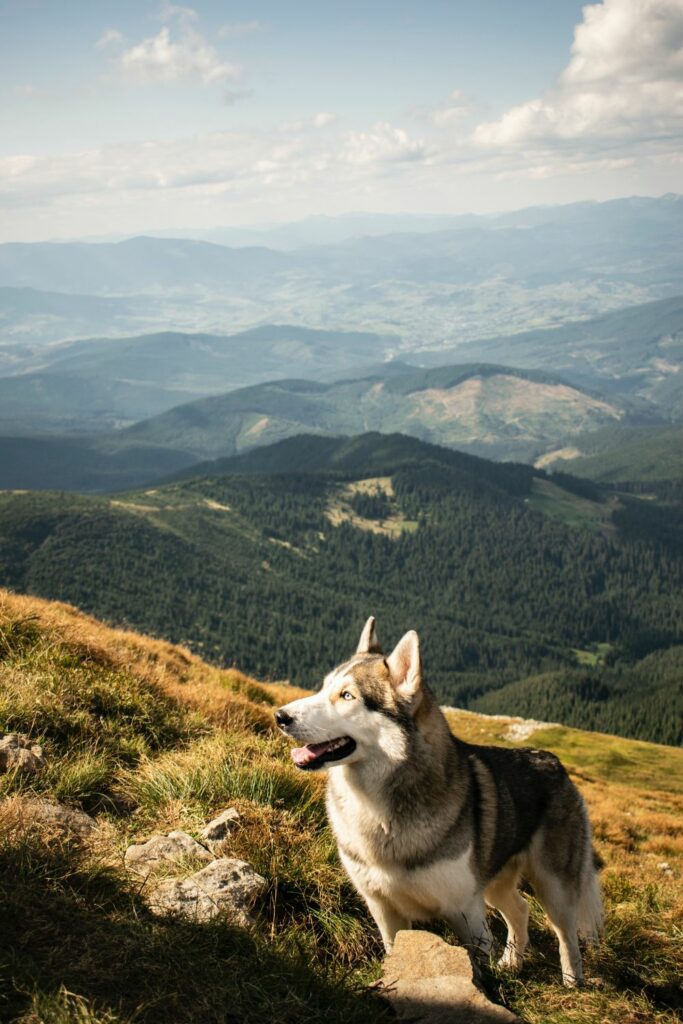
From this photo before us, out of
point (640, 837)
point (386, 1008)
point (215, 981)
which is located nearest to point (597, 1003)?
point (386, 1008)

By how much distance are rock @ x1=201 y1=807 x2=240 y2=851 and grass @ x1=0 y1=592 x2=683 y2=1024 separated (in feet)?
0.47

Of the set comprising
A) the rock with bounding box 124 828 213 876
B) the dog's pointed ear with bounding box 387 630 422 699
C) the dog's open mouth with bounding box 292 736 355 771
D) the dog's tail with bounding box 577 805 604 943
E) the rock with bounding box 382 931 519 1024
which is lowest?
the dog's tail with bounding box 577 805 604 943

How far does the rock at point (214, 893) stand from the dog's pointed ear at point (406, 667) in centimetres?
247

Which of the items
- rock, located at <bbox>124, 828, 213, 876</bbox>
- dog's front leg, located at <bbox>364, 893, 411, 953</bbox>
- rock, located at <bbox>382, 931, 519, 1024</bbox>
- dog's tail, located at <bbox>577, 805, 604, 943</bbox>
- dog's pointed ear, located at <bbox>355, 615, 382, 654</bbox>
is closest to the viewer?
rock, located at <bbox>382, 931, 519, 1024</bbox>

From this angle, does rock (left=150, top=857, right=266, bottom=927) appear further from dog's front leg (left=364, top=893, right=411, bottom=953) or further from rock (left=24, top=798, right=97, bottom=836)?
rock (left=24, top=798, right=97, bottom=836)

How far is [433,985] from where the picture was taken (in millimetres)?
5633

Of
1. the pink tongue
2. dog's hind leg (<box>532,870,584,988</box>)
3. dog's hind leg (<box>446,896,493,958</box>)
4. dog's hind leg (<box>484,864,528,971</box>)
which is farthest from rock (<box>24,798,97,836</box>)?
dog's hind leg (<box>532,870,584,988</box>)

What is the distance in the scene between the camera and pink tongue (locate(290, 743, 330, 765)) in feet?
20.4

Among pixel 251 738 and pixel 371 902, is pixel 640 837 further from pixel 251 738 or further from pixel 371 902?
pixel 371 902

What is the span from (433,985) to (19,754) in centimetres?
532

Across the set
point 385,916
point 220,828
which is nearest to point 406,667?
point 385,916

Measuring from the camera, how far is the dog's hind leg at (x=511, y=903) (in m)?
7.39

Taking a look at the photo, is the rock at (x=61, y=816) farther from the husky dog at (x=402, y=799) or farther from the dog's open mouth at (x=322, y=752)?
the husky dog at (x=402, y=799)

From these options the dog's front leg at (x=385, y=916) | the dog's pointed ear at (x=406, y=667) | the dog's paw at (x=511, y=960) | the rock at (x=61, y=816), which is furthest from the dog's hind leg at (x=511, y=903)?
the rock at (x=61, y=816)
